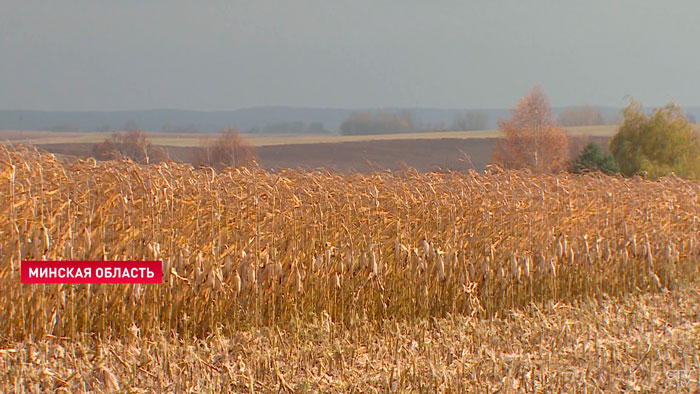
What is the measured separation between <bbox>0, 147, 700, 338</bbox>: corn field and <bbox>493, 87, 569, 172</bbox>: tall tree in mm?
32168

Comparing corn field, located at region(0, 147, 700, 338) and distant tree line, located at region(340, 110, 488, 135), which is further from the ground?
distant tree line, located at region(340, 110, 488, 135)

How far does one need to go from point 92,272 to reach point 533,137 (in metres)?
38.3

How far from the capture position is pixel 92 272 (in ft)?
19.0

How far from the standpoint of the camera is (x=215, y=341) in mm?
5773

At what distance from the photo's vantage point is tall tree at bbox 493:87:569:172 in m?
40.6

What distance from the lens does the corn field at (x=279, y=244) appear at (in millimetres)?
5809

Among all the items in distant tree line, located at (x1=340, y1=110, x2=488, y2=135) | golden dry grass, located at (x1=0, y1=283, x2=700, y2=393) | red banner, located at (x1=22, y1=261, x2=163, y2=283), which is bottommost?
golden dry grass, located at (x1=0, y1=283, x2=700, y2=393)

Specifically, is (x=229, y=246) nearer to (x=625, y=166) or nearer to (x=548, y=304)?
(x=548, y=304)

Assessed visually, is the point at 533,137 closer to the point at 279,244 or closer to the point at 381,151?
the point at 381,151

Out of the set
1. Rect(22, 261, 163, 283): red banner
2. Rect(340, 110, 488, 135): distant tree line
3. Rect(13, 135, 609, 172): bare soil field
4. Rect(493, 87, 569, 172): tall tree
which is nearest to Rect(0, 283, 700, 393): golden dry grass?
Rect(22, 261, 163, 283): red banner

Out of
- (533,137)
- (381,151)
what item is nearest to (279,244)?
(533,137)

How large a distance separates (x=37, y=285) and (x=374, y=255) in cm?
286

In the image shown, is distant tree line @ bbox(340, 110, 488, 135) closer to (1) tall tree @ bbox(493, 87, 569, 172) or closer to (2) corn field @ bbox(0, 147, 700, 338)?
(1) tall tree @ bbox(493, 87, 569, 172)

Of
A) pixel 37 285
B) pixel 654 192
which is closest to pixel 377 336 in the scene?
pixel 37 285
